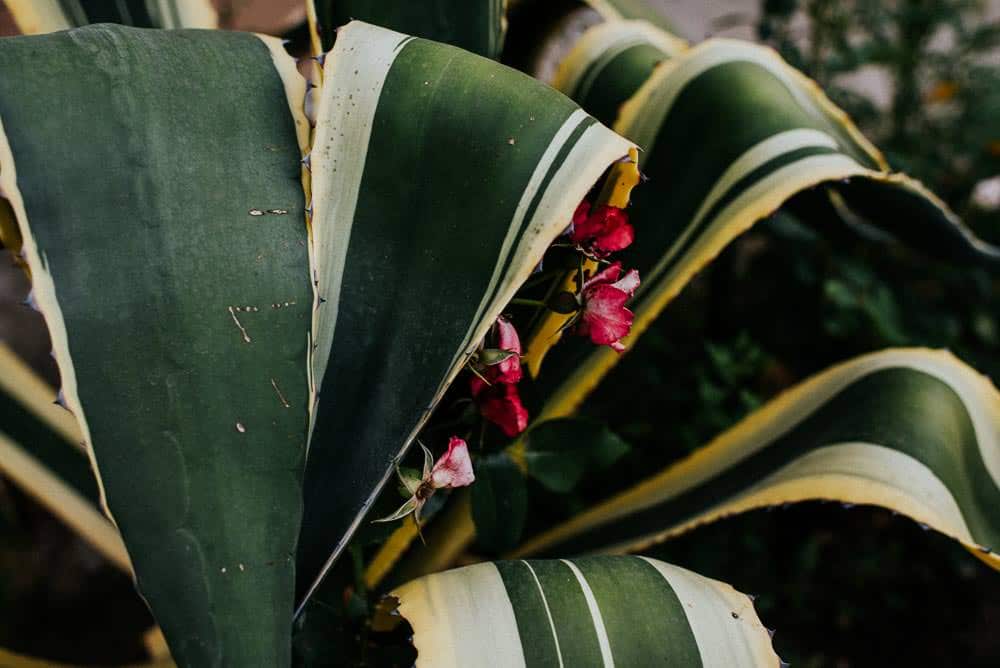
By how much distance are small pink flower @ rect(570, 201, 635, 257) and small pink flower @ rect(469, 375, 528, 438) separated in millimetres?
94

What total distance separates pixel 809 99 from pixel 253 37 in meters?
0.40

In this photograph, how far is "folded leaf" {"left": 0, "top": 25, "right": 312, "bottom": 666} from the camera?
1.22 ft

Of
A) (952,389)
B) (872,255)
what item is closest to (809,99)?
(952,389)

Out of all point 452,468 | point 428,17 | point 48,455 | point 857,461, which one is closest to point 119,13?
point 428,17

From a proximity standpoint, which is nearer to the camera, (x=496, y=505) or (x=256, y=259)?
(x=256, y=259)

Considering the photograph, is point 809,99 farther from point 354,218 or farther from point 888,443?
point 354,218

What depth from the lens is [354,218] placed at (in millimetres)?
425

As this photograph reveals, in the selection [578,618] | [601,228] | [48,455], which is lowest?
[48,455]

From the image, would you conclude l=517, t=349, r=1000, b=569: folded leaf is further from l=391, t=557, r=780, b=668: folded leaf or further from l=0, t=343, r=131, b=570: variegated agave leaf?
l=0, t=343, r=131, b=570: variegated agave leaf

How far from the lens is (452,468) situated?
0.45m

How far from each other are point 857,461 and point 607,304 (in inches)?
7.9

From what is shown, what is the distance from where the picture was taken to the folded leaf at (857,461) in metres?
0.53

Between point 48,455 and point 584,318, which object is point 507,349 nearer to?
point 584,318

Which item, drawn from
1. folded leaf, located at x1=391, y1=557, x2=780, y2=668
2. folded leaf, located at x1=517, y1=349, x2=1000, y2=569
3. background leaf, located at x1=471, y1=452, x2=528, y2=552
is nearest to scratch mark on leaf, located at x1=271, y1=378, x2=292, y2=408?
folded leaf, located at x1=391, y1=557, x2=780, y2=668
